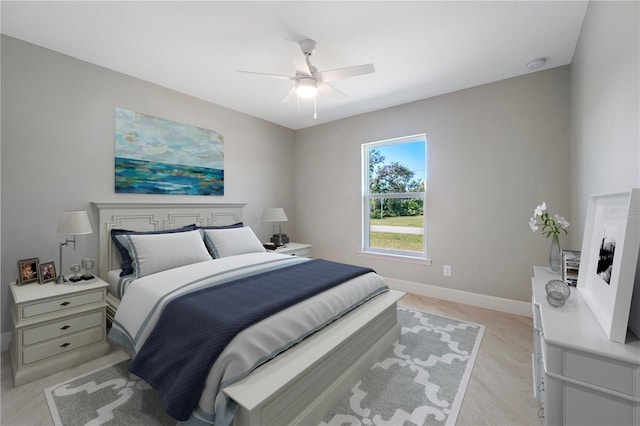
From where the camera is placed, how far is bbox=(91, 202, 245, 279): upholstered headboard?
8.73 feet

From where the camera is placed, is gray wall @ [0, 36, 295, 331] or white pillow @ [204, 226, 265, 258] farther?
white pillow @ [204, 226, 265, 258]

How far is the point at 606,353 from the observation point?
0.92 meters

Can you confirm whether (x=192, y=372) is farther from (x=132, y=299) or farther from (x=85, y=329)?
(x=85, y=329)

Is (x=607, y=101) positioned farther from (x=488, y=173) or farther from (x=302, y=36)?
(x=302, y=36)

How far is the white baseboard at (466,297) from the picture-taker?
2918 millimetres

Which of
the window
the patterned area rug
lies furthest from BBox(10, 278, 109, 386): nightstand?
the window

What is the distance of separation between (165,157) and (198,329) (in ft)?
7.91

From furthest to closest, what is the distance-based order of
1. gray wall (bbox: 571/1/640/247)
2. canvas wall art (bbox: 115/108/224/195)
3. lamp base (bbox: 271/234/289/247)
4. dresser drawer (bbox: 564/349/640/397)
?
lamp base (bbox: 271/234/289/247) → canvas wall art (bbox: 115/108/224/195) → gray wall (bbox: 571/1/640/247) → dresser drawer (bbox: 564/349/640/397)

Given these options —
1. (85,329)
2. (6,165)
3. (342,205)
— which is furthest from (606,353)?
(6,165)

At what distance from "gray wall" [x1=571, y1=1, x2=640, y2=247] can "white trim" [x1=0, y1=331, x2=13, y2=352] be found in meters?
4.19

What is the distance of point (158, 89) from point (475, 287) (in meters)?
4.34

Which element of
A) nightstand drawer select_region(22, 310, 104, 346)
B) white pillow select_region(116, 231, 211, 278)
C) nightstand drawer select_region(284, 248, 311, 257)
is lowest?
nightstand drawer select_region(22, 310, 104, 346)

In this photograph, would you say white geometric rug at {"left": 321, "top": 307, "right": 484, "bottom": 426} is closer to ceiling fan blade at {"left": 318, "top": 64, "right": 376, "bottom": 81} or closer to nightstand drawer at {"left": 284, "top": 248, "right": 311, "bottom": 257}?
nightstand drawer at {"left": 284, "top": 248, "right": 311, "bottom": 257}

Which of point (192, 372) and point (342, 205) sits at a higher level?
point (342, 205)
